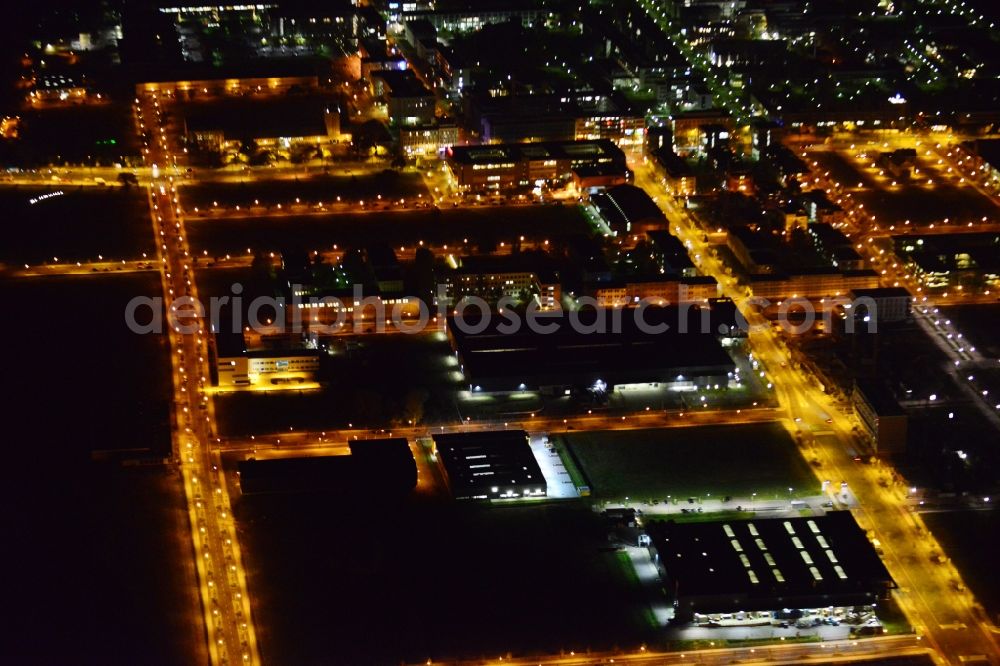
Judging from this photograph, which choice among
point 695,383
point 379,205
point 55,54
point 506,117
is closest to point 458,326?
point 695,383

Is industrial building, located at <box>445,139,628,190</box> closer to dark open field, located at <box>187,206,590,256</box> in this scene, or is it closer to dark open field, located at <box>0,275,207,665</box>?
dark open field, located at <box>187,206,590,256</box>

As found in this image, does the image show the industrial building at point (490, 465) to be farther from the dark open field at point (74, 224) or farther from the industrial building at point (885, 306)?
the dark open field at point (74, 224)

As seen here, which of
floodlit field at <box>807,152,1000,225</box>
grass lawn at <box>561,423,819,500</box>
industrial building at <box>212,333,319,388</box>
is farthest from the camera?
floodlit field at <box>807,152,1000,225</box>

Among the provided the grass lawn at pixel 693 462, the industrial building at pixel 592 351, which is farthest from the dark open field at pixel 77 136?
the grass lawn at pixel 693 462

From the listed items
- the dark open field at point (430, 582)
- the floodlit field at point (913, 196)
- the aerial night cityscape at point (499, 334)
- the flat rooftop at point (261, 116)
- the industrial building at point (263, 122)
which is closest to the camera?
the dark open field at point (430, 582)

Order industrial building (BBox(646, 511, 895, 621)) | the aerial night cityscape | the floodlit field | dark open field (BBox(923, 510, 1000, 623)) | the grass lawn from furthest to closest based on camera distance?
the floodlit field
the grass lawn
dark open field (BBox(923, 510, 1000, 623))
the aerial night cityscape
industrial building (BBox(646, 511, 895, 621))

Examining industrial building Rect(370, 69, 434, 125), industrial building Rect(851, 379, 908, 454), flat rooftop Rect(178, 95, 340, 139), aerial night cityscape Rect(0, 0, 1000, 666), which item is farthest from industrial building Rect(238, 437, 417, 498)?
industrial building Rect(370, 69, 434, 125)
